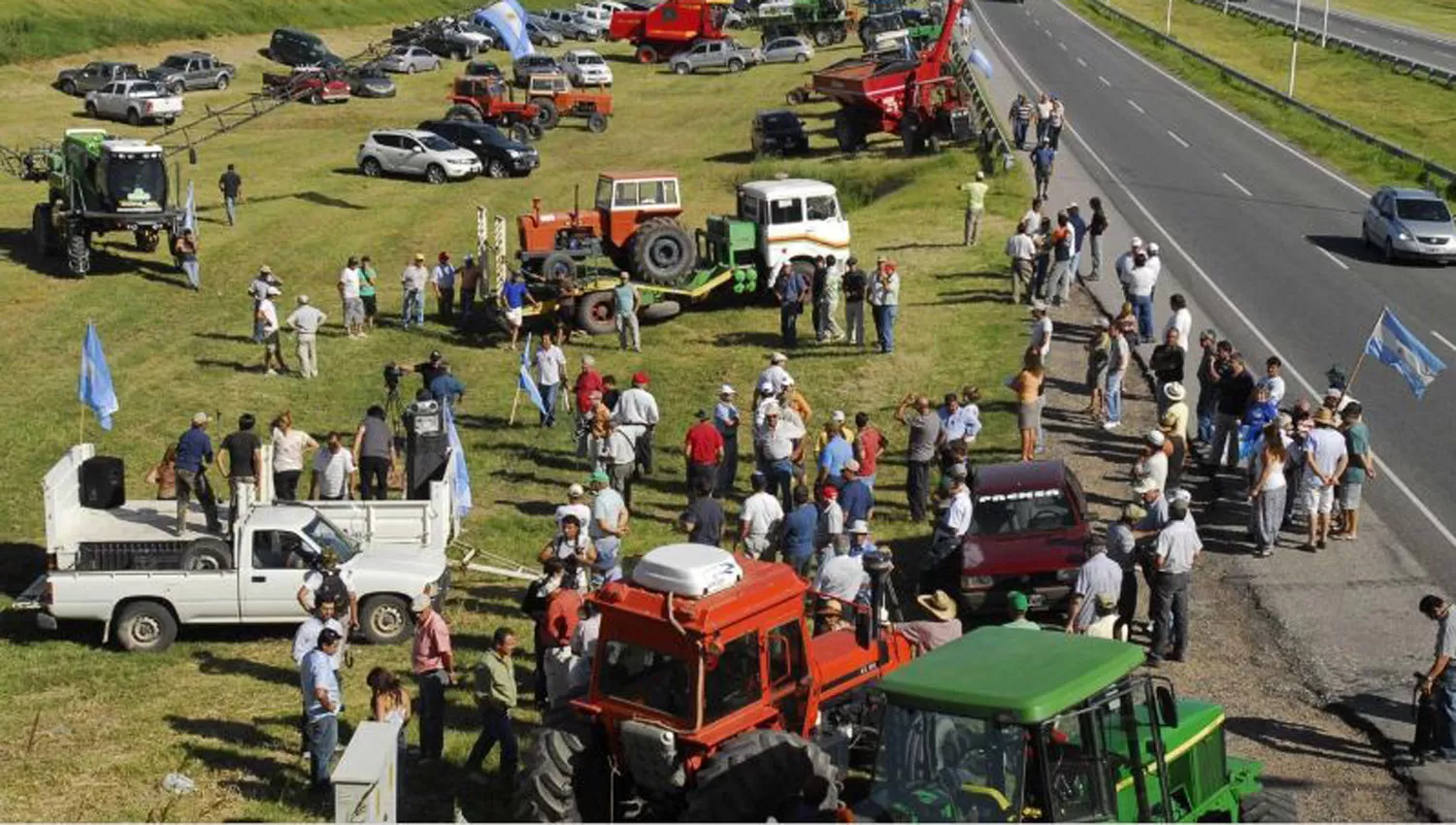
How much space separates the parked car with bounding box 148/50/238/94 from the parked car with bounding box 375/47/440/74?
6652mm

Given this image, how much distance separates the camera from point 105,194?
127ft

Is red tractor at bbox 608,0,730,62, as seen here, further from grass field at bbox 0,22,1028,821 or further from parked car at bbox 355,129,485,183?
parked car at bbox 355,129,485,183

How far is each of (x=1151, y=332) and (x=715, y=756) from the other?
777 inches

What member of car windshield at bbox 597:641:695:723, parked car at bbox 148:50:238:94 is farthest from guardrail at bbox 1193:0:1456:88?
car windshield at bbox 597:641:695:723

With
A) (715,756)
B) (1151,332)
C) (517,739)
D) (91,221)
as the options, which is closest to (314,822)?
(517,739)

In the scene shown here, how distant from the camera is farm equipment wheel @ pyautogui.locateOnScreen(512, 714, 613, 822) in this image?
1234cm

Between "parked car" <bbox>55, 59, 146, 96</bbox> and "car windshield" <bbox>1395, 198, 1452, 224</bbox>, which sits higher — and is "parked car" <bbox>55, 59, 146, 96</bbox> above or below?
below

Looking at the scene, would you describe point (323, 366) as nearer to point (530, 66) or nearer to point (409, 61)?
point (530, 66)

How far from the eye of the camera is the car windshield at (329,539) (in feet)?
63.3

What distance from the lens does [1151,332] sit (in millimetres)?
29938

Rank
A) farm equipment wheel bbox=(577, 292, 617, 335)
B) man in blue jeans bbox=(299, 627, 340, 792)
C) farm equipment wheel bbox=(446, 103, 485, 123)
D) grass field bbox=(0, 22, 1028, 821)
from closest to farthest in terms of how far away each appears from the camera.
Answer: man in blue jeans bbox=(299, 627, 340, 792) → grass field bbox=(0, 22, 1028, 821) → farm equipment wheel bbox=(577, 292, 617, 335) → farm equipment wheel bbox=(446, 103, 485, 123)

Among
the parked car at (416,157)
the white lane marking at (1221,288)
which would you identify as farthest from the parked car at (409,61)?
the white lane marking at (1221,288)

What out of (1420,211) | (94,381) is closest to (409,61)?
(1420,211)

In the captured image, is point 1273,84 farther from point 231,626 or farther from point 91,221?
point 231,626
